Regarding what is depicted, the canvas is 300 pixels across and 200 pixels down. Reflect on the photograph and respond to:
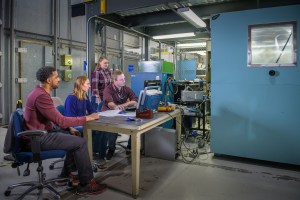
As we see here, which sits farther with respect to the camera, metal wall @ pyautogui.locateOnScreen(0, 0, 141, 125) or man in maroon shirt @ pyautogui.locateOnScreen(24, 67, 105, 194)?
metal wall @ pyautogui.locateOnScreen(0, 0, 141, 125)

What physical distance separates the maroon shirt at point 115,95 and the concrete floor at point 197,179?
2.70ft

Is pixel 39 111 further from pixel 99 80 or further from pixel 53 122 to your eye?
pixel 99 80

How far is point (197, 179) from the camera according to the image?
2727 mm

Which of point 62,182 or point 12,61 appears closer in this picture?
point 62,182

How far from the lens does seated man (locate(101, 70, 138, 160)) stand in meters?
3.29

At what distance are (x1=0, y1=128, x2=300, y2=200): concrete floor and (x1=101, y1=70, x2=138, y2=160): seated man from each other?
0.90ft

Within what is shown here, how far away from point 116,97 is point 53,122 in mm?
1276

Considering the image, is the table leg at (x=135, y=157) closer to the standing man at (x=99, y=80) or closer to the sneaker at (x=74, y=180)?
the sneaker at (x=74, y=180)

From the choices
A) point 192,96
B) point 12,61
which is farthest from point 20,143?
point 12,61

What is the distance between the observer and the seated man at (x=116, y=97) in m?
3.29

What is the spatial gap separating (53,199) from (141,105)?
1.28m

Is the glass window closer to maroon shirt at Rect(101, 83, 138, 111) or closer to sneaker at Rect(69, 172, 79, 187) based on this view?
maroon shirt at Rect(101, 83, 138, 111)

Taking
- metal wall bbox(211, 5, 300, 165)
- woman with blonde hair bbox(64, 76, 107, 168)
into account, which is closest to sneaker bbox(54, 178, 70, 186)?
woman with blonde hair bbox(64, 76, 107, 168)

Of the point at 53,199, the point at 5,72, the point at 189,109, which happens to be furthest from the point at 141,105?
the point at 5,72
